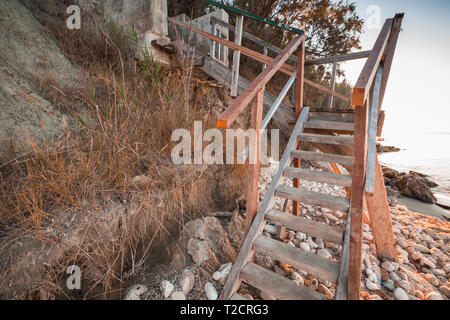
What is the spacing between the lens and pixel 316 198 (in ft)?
4.91

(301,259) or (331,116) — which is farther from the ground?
(331,116)

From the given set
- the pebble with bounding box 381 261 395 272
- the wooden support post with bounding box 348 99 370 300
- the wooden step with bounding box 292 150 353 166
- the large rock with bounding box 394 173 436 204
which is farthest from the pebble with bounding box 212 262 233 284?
the large rock with bounding box 394 173 436 204

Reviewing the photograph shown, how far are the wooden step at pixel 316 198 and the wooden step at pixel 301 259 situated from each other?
386 mm

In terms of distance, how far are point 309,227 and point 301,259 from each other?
241 millimetres

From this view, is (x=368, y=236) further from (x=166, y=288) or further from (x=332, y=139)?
(x=166, y=288)

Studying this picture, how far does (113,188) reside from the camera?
5.33ft

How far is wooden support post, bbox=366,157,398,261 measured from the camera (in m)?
1.96

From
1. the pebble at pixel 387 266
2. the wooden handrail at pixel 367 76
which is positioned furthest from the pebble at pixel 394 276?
the wooden handrail at pixel 367 76

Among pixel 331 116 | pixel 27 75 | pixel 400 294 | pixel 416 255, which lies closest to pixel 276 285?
pixel 400 294

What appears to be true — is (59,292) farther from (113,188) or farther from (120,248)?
(113,188)

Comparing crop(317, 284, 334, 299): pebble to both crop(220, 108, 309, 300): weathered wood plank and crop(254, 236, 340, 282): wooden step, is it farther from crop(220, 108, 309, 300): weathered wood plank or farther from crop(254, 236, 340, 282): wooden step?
crop(220, 108, 309, 300): weathered wood plank
